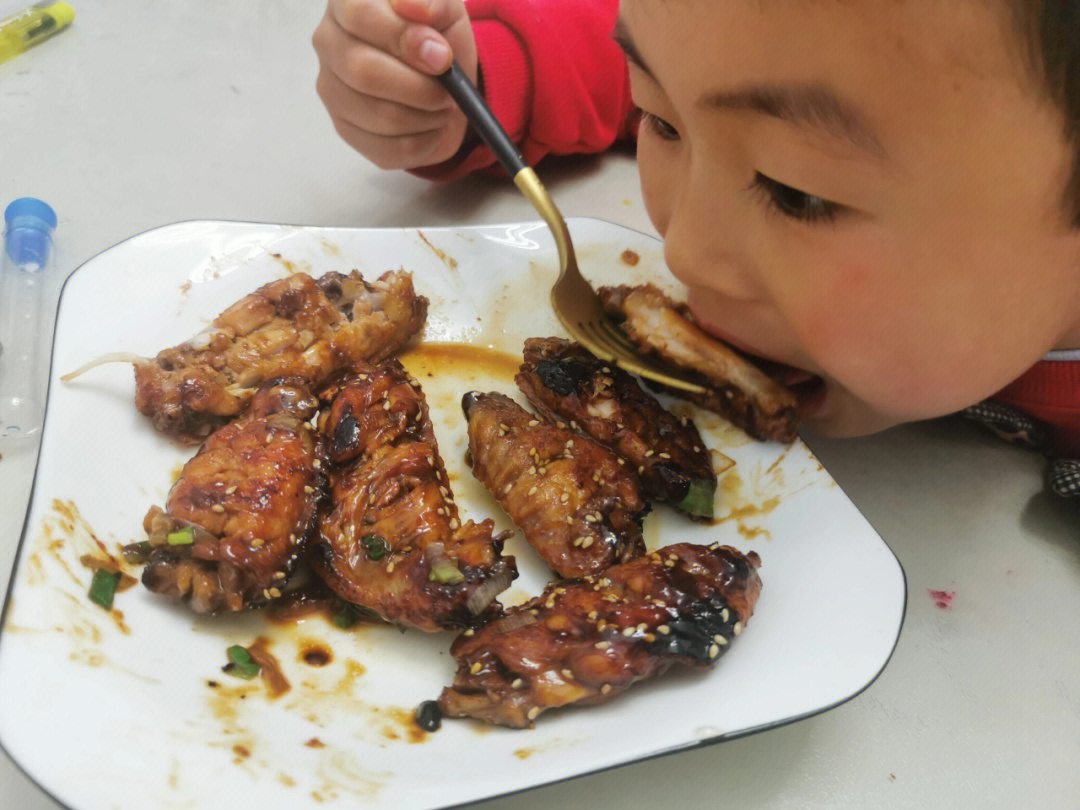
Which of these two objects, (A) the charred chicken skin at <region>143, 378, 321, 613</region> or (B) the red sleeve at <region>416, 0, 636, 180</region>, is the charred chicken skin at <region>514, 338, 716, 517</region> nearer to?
(A) the charred chicken skin at <region>143, 378, 321, 613</region>

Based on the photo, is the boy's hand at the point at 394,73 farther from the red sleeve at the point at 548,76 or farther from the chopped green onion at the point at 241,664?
the chopped green onion at the point at 241,664

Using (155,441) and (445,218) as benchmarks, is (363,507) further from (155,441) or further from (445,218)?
(445,218)

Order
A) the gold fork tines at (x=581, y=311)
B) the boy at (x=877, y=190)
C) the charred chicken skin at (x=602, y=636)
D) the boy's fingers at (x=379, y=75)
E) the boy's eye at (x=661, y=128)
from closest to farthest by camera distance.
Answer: the boy at (x=877, y=190) → the charred chicken skin at (x=602, y=636) → the boy's eye at (x=661, y=128) → the gold fork tines at (x=581, y=311) → the boy's fingers at (x=379, y=75)

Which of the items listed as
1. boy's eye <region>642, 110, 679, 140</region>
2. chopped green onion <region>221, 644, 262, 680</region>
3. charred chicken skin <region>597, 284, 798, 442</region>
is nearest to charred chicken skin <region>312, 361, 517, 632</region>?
chopped green onion <region>221, 644, 262, 680</region>

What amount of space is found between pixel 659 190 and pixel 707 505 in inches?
20.1

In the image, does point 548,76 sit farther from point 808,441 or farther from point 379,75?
point 808,441

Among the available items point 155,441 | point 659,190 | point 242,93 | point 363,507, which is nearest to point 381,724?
point 363,507

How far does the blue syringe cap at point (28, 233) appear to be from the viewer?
1665 millimetres

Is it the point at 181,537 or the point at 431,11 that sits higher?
the point at 431,11

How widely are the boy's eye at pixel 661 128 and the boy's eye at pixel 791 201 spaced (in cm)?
20

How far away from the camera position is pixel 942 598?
51.7 inches

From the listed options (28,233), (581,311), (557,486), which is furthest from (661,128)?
(28,233)

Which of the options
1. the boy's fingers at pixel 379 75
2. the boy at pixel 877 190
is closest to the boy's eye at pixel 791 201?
the boy at pixel 877 190

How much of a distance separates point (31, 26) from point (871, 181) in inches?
92.9
